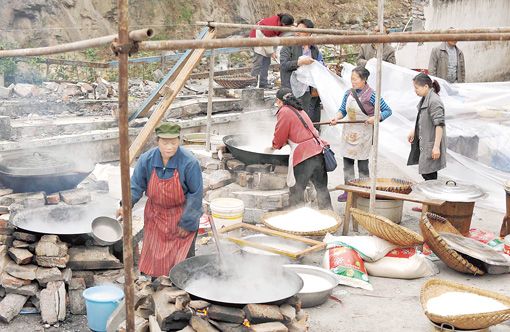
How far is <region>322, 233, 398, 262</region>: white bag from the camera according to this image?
6.43 meters

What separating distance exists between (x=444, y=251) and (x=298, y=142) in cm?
221

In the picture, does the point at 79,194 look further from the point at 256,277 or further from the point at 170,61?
the point at 170,61

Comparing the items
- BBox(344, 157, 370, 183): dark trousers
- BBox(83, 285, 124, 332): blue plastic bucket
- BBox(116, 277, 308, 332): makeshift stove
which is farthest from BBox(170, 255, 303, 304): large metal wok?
BBox(344, 157, 370, 183): dark trousers

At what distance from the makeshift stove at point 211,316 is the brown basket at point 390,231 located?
2.06m

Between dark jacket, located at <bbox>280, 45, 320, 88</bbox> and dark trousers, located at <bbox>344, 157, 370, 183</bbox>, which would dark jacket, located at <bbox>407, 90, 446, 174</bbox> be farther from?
dark jacket, located at <bbox>280, 45, 320, 88</bbox>

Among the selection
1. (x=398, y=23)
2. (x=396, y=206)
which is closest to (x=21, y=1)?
(x=396, y=206)

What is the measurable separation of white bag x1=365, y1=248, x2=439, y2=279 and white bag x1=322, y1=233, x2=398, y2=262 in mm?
73

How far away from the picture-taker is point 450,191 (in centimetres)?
741

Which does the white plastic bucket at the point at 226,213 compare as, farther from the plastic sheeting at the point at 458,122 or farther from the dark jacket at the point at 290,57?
the dark jacket at the point at 290,57

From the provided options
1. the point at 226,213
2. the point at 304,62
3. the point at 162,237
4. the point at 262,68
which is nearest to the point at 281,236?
the point at 226,213

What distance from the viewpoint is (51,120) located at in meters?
10.4

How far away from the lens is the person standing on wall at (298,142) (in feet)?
24.6

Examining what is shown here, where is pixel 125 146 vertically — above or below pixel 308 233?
above

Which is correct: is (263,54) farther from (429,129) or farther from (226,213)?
(226,213)
